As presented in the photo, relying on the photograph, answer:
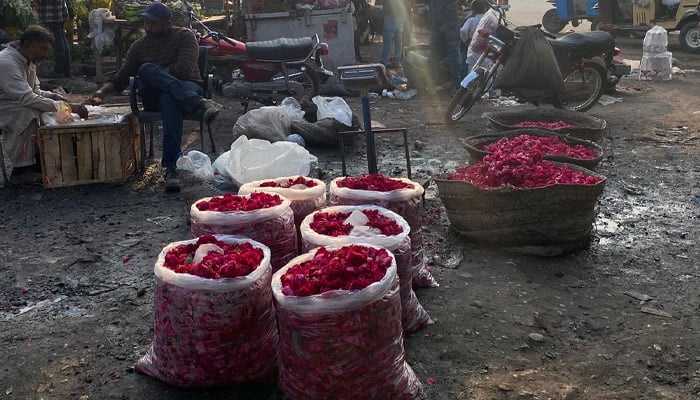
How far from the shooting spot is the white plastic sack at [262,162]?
5766 millimetres

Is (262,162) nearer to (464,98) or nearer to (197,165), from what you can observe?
(197,165)

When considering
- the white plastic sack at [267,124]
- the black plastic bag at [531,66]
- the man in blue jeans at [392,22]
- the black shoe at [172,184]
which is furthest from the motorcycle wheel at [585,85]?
the black shoe at [172,184]

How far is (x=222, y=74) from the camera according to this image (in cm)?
1117

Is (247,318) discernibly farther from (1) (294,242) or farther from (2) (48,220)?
(2) (48,220)

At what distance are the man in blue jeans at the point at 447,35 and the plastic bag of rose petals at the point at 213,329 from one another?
328 inches

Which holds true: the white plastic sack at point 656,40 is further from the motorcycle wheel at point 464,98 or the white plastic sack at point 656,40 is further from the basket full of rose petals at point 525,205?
the basket full of rose petals at point 525,205

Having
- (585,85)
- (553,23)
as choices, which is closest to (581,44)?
(585,85)

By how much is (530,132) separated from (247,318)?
4075 mm

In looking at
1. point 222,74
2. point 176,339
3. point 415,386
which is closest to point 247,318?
point 176,339

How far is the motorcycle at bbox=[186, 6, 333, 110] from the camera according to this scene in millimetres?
9672

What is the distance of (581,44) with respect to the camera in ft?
31.2

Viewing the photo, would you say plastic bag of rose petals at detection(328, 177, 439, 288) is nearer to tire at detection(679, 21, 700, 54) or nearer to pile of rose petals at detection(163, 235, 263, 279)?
pile of rose petals at detection(163, 235, 263, 279)

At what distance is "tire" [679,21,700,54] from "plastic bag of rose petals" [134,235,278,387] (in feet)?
47.5

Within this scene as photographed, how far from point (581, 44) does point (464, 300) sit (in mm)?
6680
